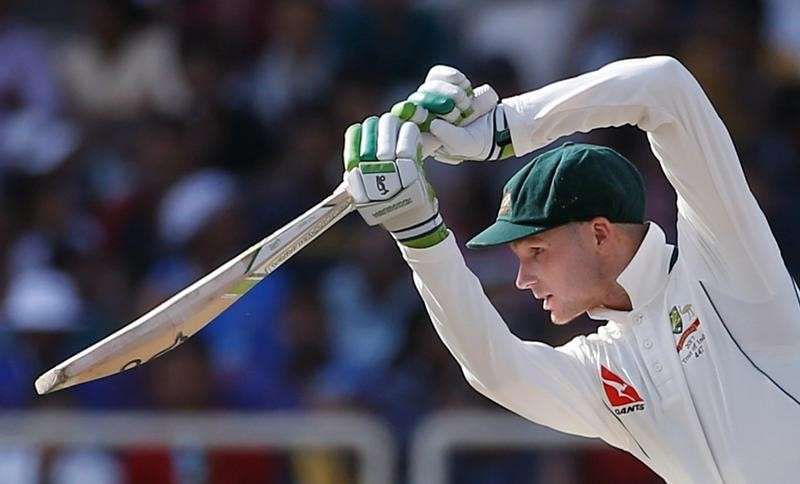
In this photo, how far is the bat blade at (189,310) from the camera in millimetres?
3426

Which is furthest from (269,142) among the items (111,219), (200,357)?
(200,357)

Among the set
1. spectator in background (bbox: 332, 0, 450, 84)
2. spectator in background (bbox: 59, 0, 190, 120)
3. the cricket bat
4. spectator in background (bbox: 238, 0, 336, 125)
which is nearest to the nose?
the cricket bat

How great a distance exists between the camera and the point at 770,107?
7180 millimetres

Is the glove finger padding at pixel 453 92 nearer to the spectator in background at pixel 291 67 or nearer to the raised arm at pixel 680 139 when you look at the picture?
the raised arm at pixel 680 139

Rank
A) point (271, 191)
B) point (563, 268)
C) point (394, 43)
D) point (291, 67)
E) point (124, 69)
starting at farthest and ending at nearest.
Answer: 1. point (124, 69)
2. point (291, 67)
3. point (394, 43)
4. point (271, 191)
5. point (563, 268)

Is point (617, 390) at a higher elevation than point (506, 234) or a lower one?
lower

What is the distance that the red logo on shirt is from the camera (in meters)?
3.54

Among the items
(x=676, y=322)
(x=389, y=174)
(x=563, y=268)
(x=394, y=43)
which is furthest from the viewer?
(x=394, y=43)

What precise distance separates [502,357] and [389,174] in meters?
0.56

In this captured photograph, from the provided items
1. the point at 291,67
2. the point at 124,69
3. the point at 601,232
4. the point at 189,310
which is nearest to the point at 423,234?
the point at 601,232

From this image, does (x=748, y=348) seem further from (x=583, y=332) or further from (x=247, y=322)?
(x=247, y=322)

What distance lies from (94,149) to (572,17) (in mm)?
2387

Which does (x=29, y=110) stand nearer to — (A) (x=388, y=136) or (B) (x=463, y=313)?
(B) (x=463, y=313)

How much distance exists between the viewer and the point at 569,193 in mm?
3523
